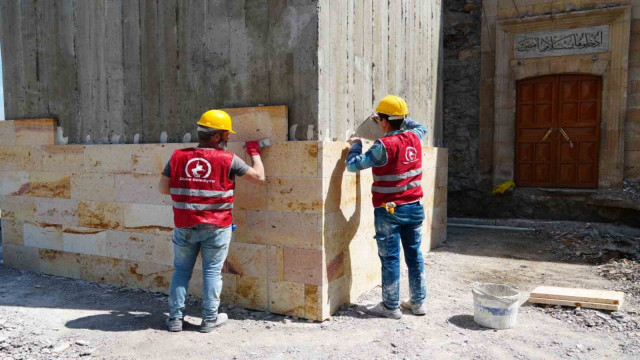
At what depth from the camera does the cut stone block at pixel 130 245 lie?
5031 millimetres

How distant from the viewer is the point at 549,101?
938 centimetres

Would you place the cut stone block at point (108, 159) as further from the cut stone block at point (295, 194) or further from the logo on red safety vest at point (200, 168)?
the cut stone block at point (295, 194)

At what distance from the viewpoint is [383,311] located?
429 cm

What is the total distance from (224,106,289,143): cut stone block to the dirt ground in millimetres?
1602

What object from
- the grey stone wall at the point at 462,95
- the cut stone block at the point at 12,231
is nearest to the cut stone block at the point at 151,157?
the cut stone block at the point at 12,231

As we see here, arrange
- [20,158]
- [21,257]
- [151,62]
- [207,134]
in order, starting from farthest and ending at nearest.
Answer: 1. [21,257]
2. [20,158]
3. [151,62]
4. [207,134]

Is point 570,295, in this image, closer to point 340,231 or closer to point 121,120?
point 340,231

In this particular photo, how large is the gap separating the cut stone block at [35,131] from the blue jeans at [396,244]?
398 cm

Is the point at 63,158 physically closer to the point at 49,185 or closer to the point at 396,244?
the point at 49,185

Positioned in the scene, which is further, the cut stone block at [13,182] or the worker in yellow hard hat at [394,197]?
the cut stone block at [13,182]

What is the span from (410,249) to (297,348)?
1.34 m

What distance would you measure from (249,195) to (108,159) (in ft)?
6.18

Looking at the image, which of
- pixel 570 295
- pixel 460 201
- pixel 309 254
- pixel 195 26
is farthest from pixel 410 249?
pixel 460 201

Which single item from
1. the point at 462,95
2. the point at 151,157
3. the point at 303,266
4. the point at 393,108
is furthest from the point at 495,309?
the point at 462,95
